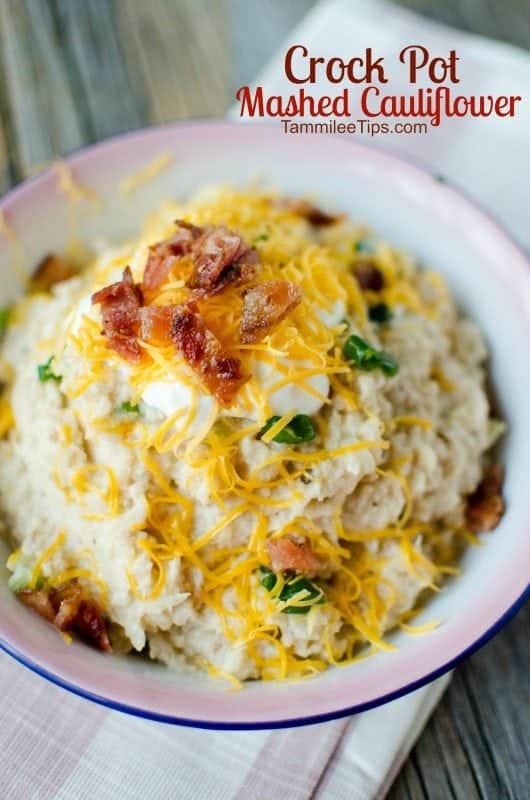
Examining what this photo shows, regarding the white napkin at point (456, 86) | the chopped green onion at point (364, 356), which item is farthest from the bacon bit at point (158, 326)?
the white napkin at point (456, 86)

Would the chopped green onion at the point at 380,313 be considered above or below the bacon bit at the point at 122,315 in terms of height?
below

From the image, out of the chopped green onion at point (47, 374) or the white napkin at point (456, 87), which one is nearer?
the chopped green onion at point (47, 374)

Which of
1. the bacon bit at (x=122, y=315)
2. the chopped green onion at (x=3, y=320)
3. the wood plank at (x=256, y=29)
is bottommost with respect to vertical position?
the chopped green onion at (x=3, y=320)

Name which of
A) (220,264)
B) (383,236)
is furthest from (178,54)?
(220,264)

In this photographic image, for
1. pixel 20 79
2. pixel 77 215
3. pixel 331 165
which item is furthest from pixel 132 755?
pixel 20 79

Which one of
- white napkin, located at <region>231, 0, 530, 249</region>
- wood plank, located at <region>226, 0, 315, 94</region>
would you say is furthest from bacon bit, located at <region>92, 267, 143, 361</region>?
wood plank, located at <region>226, 0, 315, 94</region>

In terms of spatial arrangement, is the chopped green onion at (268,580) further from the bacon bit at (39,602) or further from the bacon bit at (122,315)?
the bacon bit at (122,315)

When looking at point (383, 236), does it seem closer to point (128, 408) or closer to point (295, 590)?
point (128, 408)

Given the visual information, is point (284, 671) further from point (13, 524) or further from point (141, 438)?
point (13, 524)
